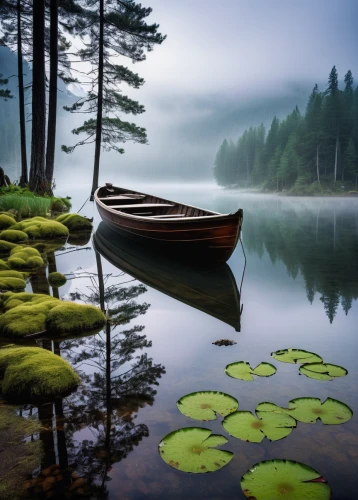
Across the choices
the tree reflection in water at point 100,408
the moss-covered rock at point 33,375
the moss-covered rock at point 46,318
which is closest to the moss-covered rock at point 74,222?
the moss-covered rock at point 46,318

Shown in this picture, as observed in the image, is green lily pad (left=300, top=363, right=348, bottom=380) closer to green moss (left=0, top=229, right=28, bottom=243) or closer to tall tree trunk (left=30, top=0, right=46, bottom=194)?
green moss (left=0, top=229, right=28, bottom=243)

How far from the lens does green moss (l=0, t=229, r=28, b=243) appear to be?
9298mm

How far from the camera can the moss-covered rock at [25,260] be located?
7.13m

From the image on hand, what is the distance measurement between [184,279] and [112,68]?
16.3 m

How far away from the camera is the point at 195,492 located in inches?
81.4

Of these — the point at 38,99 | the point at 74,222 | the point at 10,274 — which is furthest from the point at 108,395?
the point at 38,99

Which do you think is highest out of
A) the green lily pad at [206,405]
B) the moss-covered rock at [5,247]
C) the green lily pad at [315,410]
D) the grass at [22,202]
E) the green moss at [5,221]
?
the grass at [22,202]

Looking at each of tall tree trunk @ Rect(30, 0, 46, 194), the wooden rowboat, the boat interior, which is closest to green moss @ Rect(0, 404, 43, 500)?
the wooden rowboat

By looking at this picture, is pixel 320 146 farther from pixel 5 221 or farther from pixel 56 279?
pixel 56 279

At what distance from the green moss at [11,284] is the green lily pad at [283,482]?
469cm

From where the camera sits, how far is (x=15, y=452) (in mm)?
2320

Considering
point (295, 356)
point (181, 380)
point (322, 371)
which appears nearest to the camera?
point (181, 380)

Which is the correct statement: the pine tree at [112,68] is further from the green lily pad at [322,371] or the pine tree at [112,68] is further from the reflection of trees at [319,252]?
the green lily pad at [322,371]

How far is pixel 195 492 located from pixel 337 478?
830 mm
